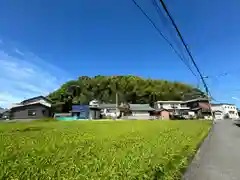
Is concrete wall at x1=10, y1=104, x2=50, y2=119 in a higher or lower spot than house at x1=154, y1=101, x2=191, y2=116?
lower

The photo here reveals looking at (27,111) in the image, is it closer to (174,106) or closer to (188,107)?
(174,106)

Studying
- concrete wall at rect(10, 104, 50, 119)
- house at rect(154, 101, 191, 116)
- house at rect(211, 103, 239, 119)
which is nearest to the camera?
concrete wall at rect(10, 104, 50, 119)

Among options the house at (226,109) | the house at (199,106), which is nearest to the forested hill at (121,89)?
the house at (199,106)

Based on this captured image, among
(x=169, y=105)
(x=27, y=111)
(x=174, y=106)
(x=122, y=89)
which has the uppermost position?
(x=122, y=89)

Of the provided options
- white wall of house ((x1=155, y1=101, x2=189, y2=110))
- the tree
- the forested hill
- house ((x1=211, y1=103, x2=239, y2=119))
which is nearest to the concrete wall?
the tree

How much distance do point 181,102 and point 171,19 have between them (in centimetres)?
7612

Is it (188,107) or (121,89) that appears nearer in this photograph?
(188,107)

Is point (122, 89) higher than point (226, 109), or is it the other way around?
point (122, 89)

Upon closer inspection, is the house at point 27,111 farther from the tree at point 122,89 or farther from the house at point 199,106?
the house at point 199,106

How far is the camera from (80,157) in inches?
275

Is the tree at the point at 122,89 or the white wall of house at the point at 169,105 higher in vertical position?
the tree at the point at 122,89

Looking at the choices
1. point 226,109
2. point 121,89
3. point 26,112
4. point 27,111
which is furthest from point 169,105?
point 26,112

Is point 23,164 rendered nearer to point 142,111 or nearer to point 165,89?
point 142,111

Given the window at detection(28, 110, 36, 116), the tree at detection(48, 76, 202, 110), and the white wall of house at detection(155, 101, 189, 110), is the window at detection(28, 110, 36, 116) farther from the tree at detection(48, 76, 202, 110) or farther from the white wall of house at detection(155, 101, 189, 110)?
the white wall of house at detection(155, 101, 189, 110)
